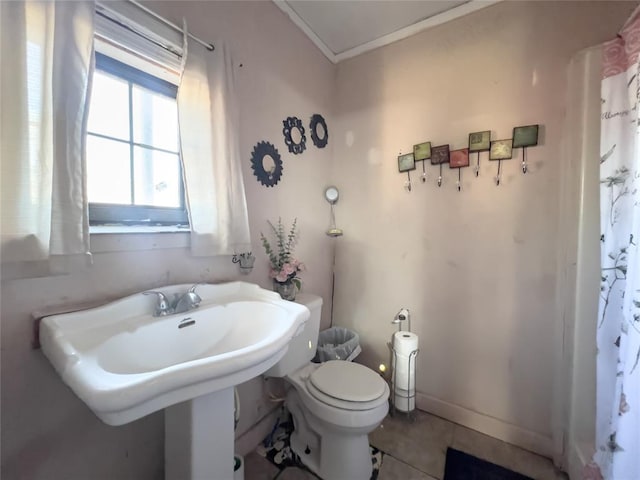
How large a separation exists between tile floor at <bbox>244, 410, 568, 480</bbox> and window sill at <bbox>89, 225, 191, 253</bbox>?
3.68ft

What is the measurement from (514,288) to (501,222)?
1.17 feet

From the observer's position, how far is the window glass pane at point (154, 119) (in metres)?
1.01

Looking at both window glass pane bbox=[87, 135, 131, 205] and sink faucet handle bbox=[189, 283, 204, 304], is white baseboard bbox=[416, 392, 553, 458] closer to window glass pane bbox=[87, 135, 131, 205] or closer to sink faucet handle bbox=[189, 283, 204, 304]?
sink faucet handle bbox=[189, 283, 204, 304]

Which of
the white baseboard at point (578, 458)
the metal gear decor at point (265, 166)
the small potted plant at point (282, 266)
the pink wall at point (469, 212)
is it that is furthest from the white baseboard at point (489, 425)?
the metal gear decor at point (265, 166)

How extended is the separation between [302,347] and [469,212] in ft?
3.90

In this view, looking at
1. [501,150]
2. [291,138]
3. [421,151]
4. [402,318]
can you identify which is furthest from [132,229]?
[501,150]

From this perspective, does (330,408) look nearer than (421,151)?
Yes

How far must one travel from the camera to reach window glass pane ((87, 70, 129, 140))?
2.96 ft

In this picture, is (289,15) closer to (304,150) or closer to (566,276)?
(304,150)

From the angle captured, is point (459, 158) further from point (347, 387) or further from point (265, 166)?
point (347, 387)

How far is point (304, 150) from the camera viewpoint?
5.37 ft

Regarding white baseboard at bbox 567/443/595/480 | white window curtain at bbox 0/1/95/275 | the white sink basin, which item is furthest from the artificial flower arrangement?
white baseboard at bbox 567/443/595/480

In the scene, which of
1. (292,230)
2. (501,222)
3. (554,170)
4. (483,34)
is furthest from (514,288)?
(483,34)

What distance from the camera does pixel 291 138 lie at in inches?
60.6
